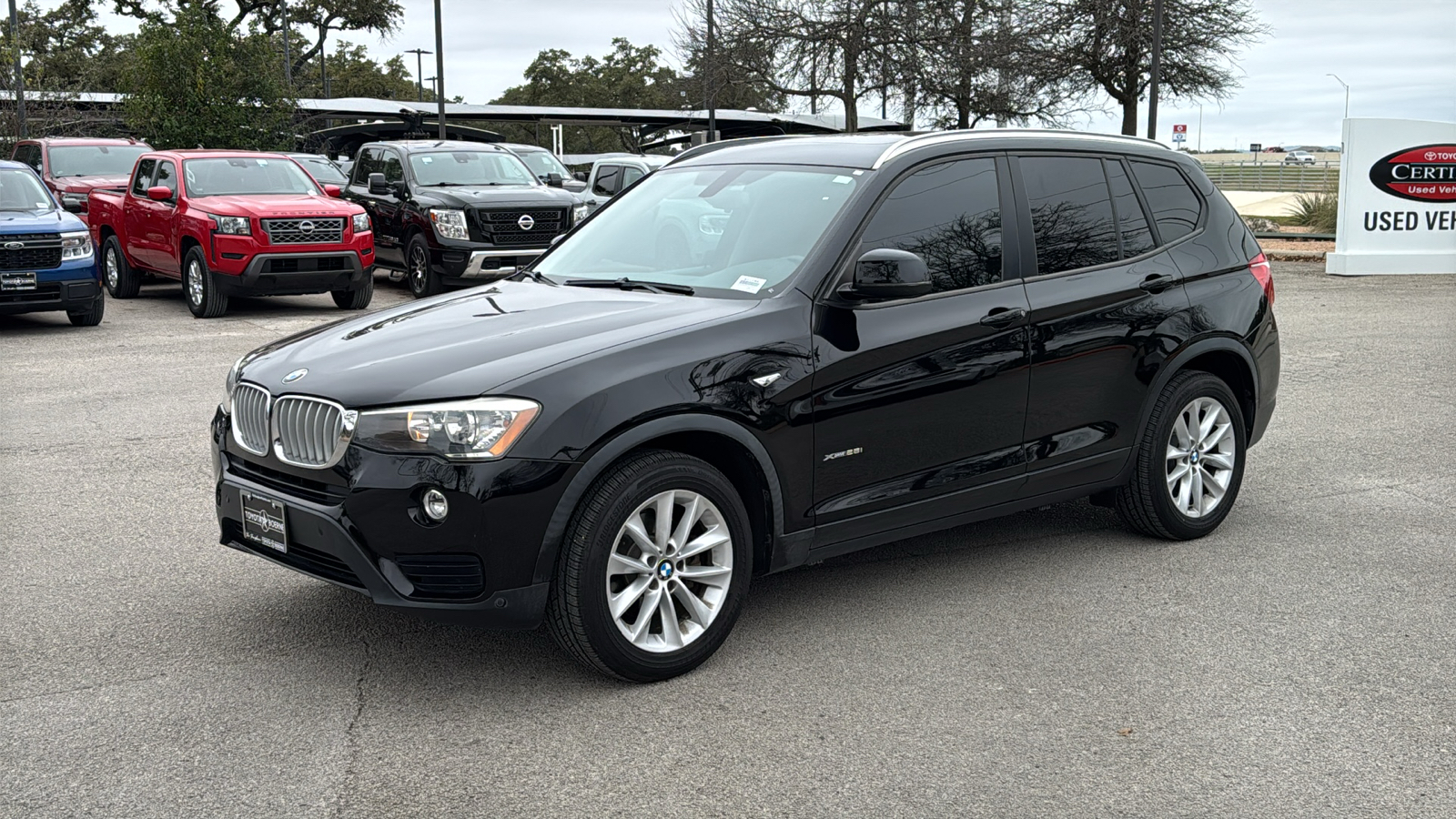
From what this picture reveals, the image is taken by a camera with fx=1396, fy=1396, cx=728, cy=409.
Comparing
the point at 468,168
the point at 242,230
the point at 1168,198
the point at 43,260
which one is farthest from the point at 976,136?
the point at 468,168

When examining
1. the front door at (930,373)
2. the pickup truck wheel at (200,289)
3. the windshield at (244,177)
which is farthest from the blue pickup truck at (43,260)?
the front door at (930,373)

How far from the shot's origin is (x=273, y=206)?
1489cm

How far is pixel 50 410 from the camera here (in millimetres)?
9492

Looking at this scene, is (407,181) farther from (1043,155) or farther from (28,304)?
(1043,155)

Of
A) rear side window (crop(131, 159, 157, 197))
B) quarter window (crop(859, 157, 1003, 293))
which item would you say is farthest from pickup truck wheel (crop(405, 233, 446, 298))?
quarter window (crop(859, 157, 1003, 293))

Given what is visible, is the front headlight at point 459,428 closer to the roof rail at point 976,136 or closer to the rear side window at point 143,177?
the roof rail at point 976,136

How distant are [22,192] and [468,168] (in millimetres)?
5287

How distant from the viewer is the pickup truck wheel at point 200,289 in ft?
49.0

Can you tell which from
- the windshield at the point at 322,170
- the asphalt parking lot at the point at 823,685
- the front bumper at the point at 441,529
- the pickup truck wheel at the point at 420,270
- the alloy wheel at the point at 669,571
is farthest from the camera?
the windshield at the point at 322,170

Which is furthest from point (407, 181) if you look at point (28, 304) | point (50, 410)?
point (50, 410)

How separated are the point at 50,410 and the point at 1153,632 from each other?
7659 mm

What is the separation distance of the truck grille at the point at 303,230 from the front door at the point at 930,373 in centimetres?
1089

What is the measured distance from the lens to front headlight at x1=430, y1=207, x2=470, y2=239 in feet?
53.9

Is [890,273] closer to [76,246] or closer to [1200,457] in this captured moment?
[1200,457]
